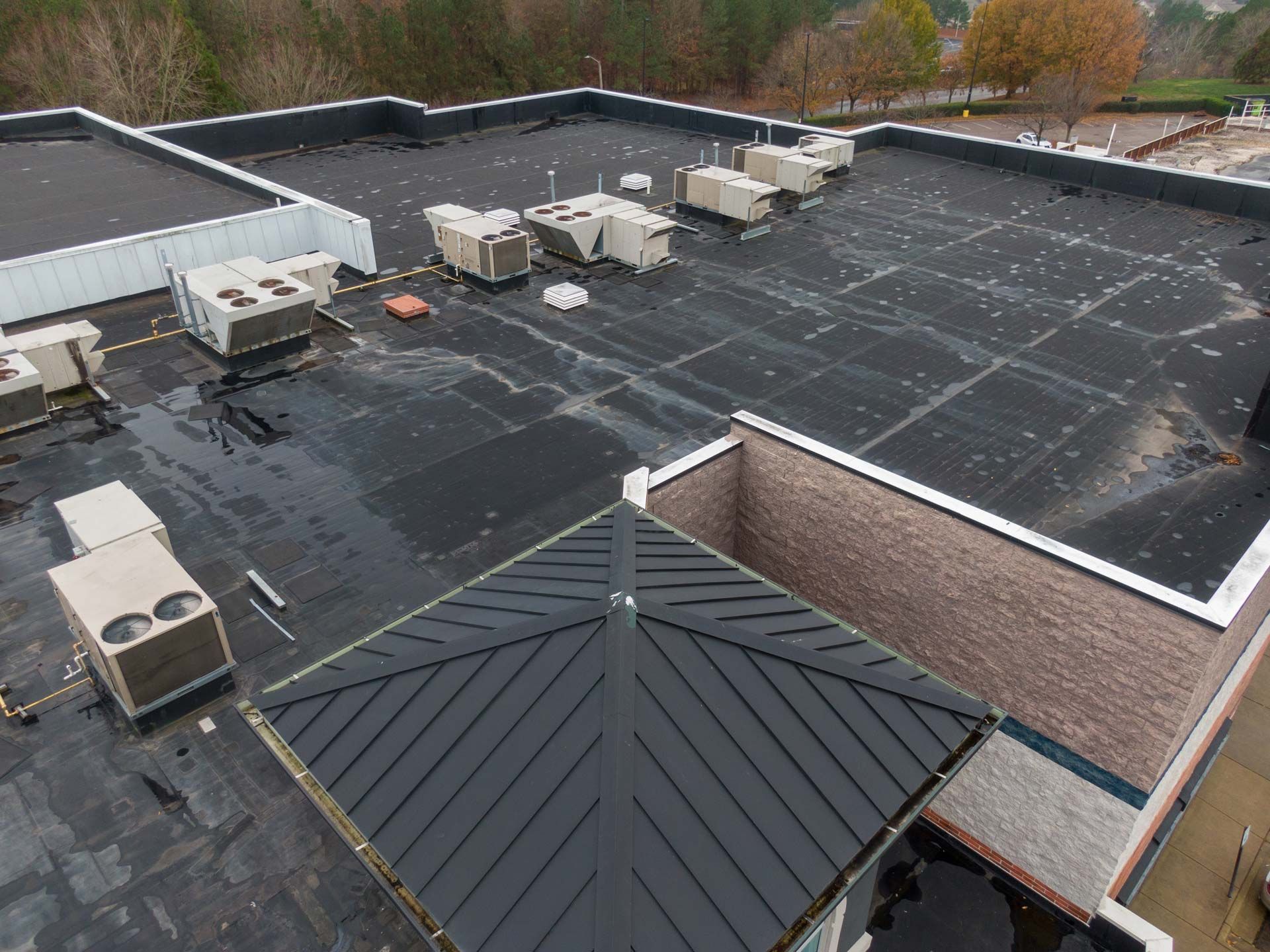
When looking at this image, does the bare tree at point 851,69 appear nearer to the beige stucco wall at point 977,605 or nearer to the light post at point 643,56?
the light post at point 643,56

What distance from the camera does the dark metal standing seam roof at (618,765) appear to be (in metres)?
7.99

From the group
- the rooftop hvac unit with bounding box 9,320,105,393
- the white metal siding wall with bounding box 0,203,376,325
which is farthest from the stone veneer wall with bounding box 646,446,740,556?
the white metal siding wall with bounding box 0,203,376,325

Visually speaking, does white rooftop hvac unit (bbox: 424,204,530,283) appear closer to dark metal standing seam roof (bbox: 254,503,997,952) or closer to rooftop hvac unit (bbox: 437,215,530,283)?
rooftop hvac unit (bbox: 437,215,530,283)

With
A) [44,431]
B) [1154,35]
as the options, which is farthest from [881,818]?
[1154,35]

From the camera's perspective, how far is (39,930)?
34.4ft

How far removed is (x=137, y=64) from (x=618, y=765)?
69449mm

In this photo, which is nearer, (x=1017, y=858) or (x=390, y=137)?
(x=1017, y=858)

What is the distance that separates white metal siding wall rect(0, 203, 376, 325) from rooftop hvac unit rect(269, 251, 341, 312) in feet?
9.03

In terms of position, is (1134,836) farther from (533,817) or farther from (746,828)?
(533,817)

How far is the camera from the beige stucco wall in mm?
13930

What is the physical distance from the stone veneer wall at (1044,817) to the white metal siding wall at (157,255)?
22796mm

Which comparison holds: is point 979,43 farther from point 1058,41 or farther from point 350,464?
point 350,464

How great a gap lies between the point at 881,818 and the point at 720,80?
381 ft

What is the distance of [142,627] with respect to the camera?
42.2 feet
